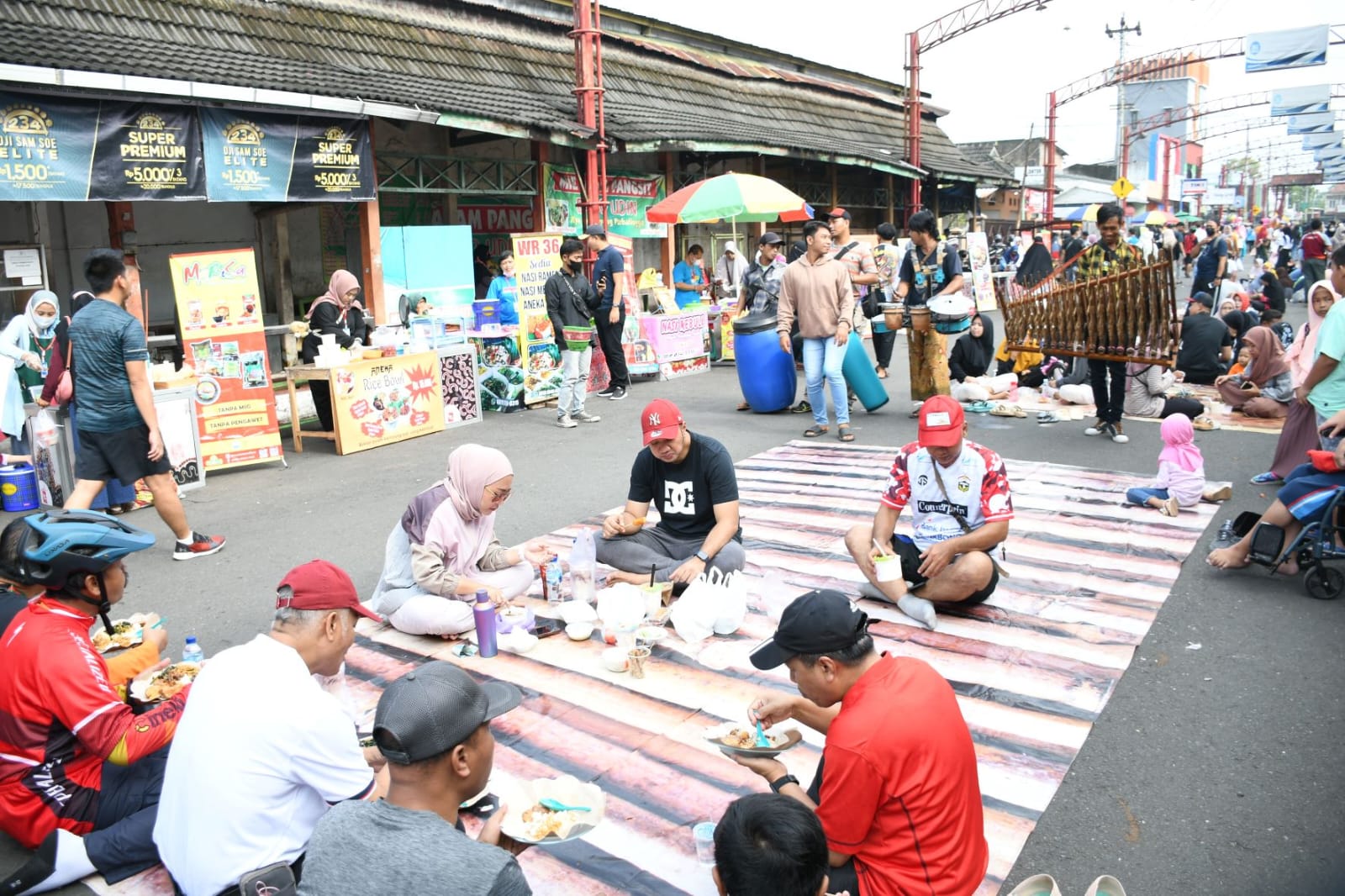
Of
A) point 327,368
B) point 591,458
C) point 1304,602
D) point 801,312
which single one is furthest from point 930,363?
point 327,368

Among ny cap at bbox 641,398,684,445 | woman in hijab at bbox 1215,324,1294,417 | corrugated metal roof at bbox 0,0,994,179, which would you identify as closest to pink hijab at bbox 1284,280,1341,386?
woman in hijab at bbox 1215,324,1294,417

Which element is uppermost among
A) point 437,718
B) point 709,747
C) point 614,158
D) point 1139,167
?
point 1139,167

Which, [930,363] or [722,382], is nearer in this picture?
[930,363]

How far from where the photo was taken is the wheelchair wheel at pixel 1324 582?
5.20 meters

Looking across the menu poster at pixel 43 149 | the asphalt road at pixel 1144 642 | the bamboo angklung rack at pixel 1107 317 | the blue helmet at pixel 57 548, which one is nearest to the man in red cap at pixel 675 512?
the asphalt road at pixel 1144 642

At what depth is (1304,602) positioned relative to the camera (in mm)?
5234

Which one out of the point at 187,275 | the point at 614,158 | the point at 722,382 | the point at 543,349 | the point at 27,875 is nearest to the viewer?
the point at 27,875

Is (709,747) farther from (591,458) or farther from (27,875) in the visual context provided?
(591,458)

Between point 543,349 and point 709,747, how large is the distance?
8.95m

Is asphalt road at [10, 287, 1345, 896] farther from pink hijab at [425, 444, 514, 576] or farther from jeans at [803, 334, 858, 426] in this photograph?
pink hijab at [425, 444, 514, 576]

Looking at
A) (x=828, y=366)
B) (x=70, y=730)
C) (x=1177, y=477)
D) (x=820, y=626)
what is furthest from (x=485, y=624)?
(x=828, y=366)

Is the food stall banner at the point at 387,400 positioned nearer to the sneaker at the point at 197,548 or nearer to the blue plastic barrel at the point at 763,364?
the sneaker at the point at 197,548

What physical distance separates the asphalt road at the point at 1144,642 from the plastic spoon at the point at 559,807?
1.34 m

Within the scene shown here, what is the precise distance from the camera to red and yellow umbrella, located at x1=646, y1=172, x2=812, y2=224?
13.1 meters
